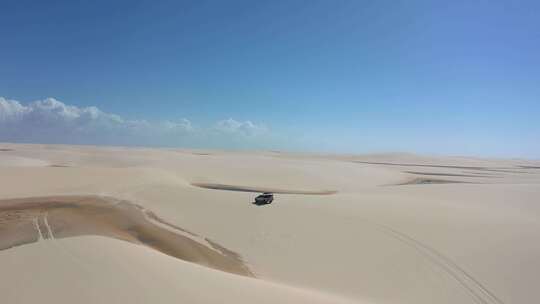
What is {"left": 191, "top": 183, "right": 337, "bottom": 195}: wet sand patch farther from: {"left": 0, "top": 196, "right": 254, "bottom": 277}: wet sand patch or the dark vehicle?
{"left": 0, "top": 196, "right": 254, "bottom": 277}: wet sand patch

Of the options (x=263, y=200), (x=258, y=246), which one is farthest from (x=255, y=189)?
(x=258, y=246)

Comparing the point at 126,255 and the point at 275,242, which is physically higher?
the point at 126,255

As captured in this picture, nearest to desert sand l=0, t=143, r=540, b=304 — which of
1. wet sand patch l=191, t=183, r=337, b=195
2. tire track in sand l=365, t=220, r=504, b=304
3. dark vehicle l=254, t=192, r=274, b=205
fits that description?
tire track in sand l=365, t=220, r=504, b=304

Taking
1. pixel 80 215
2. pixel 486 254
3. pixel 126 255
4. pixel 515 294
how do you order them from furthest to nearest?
1. pixel 80 215
2. pixel 486 254
3. pixel 515 294
4. pixel 126 255

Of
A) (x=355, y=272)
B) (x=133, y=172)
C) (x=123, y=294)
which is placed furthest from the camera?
(x=133, y=172)

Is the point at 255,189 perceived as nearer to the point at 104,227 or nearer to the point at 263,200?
the point at 263,200

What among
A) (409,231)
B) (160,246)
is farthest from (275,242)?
(409,231)

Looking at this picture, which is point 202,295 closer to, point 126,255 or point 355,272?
point 126,255

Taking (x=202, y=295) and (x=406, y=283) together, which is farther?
(x=406, y=283)
